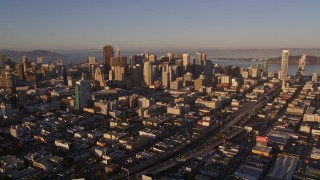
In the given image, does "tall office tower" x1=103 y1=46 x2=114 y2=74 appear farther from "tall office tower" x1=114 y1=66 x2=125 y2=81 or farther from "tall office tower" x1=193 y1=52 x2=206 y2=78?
"tall office tower" x1=193 y1=52 x2=206 y2=78

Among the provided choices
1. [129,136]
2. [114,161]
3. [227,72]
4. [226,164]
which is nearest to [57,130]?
[129,136]

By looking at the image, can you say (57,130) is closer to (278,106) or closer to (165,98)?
(165,98)

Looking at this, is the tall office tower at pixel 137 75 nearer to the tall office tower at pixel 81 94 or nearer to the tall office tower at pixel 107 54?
the tall office tower at pixel 107 54

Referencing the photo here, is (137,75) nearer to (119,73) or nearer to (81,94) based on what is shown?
(119,73)

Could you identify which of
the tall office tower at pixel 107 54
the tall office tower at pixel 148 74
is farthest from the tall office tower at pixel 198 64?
the tall office tower at pixel 107 54

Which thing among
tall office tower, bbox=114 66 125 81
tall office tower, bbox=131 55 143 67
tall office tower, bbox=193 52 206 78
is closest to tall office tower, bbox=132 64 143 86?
tall office tower, bbox=114 66 125 81

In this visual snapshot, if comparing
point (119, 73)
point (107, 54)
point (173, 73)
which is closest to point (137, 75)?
point (119, 73)

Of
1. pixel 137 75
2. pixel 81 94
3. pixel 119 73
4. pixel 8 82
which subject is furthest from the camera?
pixel 137 75

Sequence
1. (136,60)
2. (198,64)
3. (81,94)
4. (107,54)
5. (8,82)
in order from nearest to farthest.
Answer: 1. (81,94)
2. (8,82)
3. (198,64)
4. (107,54)
5. (136,60)
